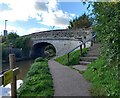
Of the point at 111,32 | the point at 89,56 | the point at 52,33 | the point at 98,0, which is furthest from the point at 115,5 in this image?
the point at 52,33

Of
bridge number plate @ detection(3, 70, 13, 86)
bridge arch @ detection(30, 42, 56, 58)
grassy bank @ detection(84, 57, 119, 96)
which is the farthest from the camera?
bridge arch @ detection(30, 42, 56, 58)

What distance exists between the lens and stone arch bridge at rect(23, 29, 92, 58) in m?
37.1

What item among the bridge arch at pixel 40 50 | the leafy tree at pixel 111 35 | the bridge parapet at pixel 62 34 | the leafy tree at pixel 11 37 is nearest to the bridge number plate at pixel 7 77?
the leafy tree at pixel 111 35

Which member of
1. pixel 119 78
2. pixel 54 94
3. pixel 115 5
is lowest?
pixel 54 94

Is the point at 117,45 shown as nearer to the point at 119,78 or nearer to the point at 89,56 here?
the point at 119,78

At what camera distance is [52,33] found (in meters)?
49.9

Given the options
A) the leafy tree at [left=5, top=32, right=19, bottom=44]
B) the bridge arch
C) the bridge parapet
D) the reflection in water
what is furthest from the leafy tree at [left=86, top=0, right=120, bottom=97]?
the leafy tree at [left=5, top=32, right=19, bottom=44]

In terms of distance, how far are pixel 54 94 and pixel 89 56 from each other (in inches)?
297

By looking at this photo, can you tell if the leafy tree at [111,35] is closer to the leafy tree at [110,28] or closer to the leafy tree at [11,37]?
the leafy tree at [110,28]

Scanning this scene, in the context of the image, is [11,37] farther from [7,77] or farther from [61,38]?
[7,77]

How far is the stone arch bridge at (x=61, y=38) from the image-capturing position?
37.1 metres

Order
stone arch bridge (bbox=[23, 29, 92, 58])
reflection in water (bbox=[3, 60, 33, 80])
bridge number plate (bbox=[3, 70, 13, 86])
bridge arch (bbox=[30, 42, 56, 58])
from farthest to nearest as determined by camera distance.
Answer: bridge arch (bbox=[30, 42, 56, 58]) < stone arch bridge (bbox=[23, 29, 92, 58]) < reflection in water (bbox=[3, 60, 33, 80]) < bridge number plate (bbox=[3, 70, 13, 86])

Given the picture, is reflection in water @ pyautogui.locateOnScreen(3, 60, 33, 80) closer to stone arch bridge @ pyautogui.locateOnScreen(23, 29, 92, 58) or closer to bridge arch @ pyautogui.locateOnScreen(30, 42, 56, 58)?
stone arch bridge @ pyautogui.locateOnScreen(23, 29, 92, 58)

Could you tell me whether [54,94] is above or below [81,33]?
below
